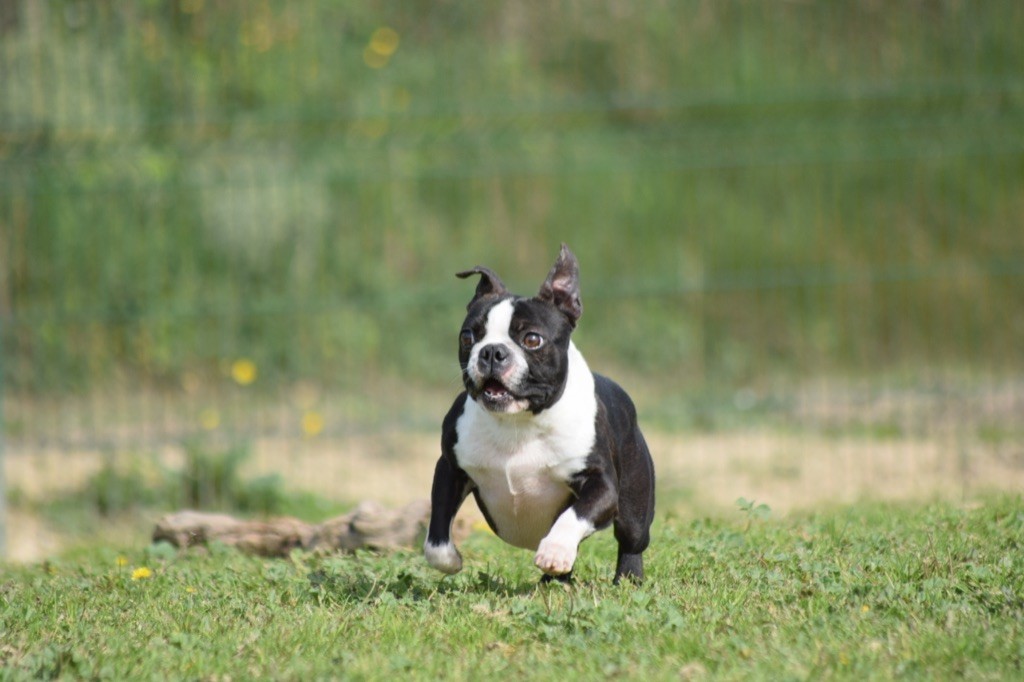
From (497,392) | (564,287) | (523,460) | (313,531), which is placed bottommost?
(313,531)

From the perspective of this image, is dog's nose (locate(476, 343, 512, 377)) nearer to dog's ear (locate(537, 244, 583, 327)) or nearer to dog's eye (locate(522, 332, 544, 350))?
dog's eye (locate(522, 332, 544, 350))

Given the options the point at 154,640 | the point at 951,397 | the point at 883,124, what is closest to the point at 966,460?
the point at 951,397

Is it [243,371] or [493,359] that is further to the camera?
[243,371]

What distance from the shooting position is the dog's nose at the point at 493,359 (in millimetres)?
5066

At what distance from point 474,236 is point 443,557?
7990 mm

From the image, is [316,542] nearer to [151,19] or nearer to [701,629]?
[701,629]

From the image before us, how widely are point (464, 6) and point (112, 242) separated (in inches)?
154

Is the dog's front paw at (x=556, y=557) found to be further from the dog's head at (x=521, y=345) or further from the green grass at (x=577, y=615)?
the dog's head at (x=521, y=345)

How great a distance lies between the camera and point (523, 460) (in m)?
5.17

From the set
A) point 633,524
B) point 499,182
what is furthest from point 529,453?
point 499,182

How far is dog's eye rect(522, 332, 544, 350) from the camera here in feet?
16.9

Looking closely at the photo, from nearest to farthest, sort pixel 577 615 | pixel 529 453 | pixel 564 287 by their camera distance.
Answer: pixel 577 615 < pixel 529 453 < pixel 564 287

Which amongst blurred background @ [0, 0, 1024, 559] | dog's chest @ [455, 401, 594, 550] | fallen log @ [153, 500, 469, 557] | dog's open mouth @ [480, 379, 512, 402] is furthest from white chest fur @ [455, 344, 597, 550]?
blurred background @ [0, 0, 1024, 559]

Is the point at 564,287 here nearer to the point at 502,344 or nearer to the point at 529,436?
the point at 502,344
